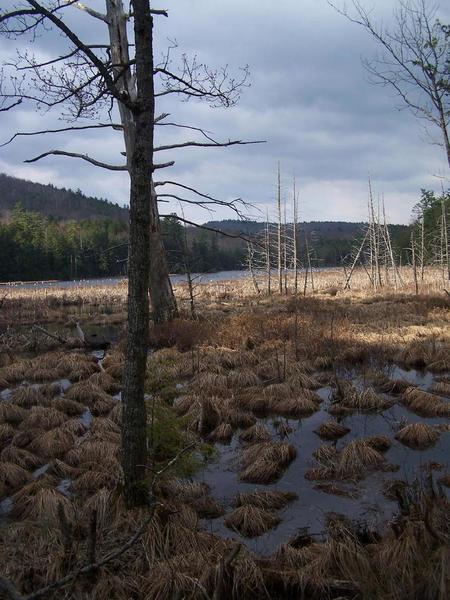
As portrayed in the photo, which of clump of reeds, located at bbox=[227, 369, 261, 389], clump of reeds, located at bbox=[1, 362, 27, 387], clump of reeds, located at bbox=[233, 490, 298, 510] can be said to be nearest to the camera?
clump of reeds, located at bbox=[233, 490, 298, 510]

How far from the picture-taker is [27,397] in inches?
372

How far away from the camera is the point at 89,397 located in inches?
373

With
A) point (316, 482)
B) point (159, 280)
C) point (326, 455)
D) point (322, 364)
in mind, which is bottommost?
point (316, 482)

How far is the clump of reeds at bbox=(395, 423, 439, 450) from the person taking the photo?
6656mm

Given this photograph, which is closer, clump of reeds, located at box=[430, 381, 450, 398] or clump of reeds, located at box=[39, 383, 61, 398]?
clump of reeds, located at box=[430, 381, 450, 398]

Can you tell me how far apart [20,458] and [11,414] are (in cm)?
213

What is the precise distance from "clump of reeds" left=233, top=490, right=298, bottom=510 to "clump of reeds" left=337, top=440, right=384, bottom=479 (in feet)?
2.76

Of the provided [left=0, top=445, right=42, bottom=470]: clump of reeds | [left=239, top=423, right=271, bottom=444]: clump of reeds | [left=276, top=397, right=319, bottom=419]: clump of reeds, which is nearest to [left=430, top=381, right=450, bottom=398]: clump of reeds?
[left=276, top=397, right=319, bottom=419]: clump of reeds

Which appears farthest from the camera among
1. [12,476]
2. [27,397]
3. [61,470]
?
[27,397]

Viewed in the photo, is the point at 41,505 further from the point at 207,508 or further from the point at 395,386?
the point at 395,386

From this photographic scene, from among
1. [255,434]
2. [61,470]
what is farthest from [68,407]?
[255,434]

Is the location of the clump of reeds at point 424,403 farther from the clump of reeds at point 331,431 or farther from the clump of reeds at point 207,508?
the clump of reeds at point 207,508

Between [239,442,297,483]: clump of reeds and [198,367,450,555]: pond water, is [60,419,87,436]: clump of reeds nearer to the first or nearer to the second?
[198,367,450,555]: pond water

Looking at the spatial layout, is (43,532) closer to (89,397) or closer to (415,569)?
(415,569)
